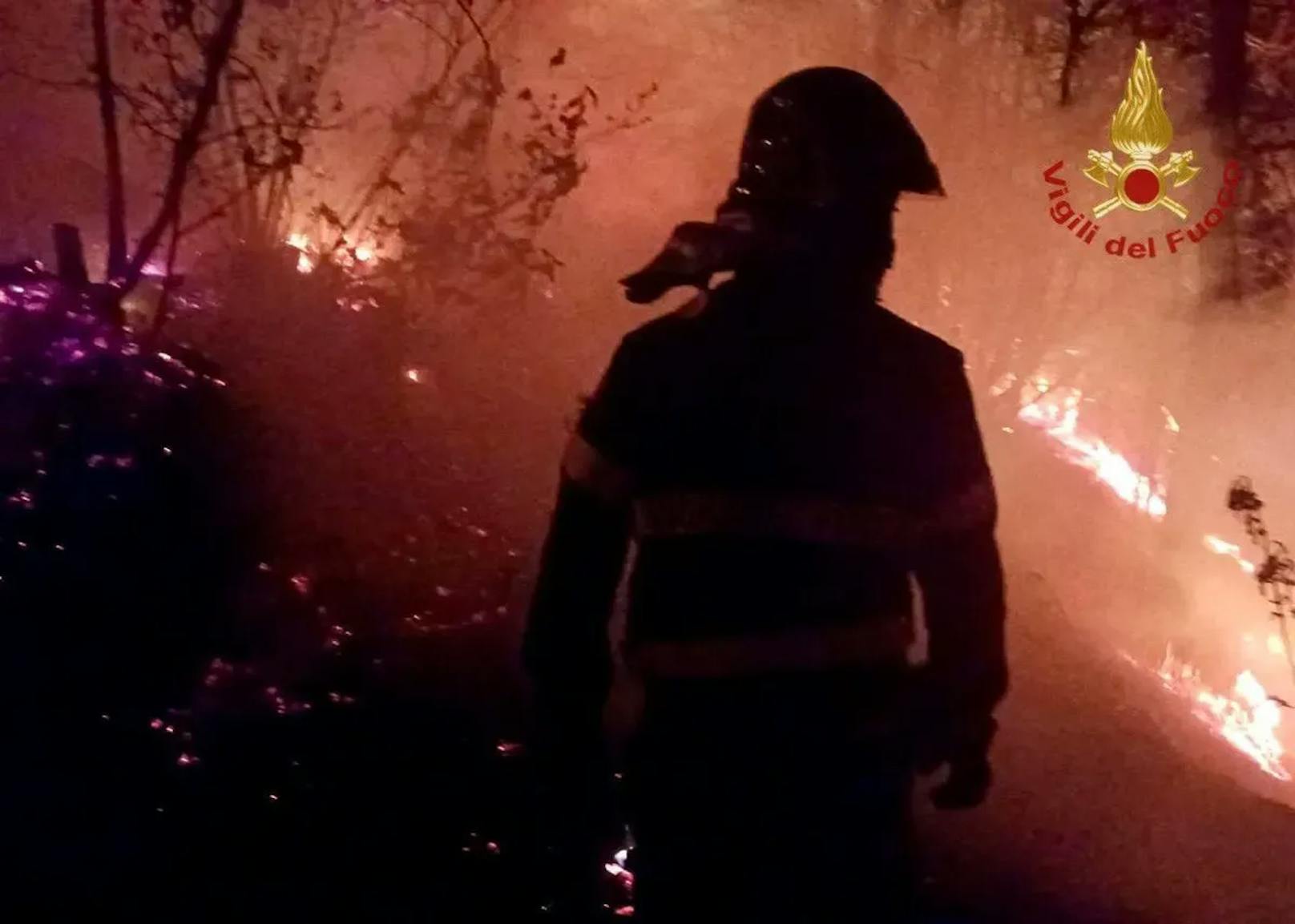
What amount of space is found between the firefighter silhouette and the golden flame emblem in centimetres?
164

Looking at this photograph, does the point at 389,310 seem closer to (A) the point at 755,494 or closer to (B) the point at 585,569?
(B) the point at 585,569

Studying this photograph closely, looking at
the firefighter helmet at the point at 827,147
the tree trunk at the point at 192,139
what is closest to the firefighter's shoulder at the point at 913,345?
the firefighter helmet at the point at 827,147

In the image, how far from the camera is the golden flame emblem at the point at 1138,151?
278 centimetres

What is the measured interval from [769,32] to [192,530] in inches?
73.0

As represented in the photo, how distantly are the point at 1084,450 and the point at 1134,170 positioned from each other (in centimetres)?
98

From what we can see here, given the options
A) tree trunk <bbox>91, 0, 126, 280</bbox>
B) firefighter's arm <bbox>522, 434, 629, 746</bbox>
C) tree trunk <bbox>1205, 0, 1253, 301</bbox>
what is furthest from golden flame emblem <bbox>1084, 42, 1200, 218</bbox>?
tree trunk <bbox>91, 0, 126, 280</bbox>

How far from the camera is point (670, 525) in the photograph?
1261mm

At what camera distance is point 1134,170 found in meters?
2.79

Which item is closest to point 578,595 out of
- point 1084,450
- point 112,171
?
point 112,171

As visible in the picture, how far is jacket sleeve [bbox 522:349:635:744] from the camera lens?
4.24 ft

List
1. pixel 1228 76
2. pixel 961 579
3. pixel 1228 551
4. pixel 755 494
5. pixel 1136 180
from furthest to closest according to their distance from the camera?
pixel 1228 551 → pixel 1228 76 → pixel 1136 180 → pixel 961 579 → pixel 755 494

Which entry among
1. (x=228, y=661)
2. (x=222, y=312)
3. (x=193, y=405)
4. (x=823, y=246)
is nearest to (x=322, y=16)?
(x=222, y=312)

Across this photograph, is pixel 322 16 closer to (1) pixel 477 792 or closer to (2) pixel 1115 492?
(1) pixel 477 792

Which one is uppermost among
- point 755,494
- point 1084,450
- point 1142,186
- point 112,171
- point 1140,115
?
point 1140,115
